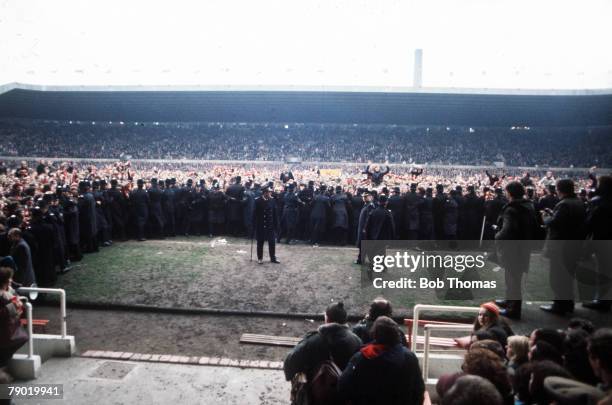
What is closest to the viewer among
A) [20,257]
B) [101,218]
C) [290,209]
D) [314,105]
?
[20,257]

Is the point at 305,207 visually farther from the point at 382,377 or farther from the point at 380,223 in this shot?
the point at 382,377

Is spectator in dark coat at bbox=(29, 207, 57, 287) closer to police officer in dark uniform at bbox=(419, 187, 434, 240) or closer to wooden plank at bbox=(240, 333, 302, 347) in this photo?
wooden plank at bbox=(240, 333, 302, 347)

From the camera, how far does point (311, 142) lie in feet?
117

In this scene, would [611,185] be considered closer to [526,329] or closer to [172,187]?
[526,329]

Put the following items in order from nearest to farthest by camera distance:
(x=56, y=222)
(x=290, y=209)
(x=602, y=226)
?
(x=602, y=226), (x=56, y=222), (x=290, y=209)

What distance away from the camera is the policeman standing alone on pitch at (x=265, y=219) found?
9.16 m

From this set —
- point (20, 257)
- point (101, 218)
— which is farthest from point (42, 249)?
point (101, 218)

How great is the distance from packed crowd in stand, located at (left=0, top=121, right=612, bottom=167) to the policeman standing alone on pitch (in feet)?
79.5

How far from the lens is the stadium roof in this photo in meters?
30.3

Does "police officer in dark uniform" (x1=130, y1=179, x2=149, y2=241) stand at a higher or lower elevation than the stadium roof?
lower

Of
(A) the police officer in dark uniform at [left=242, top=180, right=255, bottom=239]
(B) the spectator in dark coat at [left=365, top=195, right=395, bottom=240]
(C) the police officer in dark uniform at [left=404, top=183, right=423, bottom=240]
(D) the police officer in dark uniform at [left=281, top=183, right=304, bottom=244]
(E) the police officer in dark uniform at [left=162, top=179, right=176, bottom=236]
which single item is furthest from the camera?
(A) the police officer in dark uniform at [left=242, top=180, right=255, bottom=239]

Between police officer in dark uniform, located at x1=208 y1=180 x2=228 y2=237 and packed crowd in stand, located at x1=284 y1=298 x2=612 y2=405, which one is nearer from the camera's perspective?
packed crowd in stand, located at x1=284 y1=298 x2=612 y2=405

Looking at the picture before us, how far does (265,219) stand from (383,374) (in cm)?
678

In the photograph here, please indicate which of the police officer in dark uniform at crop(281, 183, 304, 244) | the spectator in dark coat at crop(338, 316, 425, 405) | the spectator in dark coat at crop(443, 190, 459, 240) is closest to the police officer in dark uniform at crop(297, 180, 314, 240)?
the police officer in dark uniform at crop(281, 183, 304, 244)
